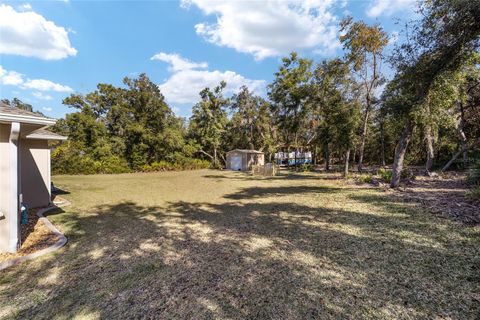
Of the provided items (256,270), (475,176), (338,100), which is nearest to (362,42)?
(338,100)

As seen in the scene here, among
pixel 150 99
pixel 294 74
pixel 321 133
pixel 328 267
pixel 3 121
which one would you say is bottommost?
pixel 328 267

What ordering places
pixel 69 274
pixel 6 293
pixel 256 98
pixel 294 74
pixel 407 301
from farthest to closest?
pixel 256 98
pixel 294 74
pixel 69 274
pixel 6 293
pixel 407 301

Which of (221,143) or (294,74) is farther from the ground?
(294,74)

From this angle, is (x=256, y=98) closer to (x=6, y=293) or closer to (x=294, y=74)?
(x=294, y=74)

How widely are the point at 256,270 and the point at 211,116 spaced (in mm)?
24024

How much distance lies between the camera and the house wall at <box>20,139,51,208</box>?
694 centimetres

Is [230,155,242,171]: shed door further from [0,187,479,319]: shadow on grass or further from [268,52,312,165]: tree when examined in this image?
[0,187,479,319]: shadow on grass

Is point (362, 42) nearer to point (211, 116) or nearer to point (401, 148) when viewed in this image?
point (401, 148)

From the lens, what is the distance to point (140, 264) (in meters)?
3.49

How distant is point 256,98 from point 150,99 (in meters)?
12.1

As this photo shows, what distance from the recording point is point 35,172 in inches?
284

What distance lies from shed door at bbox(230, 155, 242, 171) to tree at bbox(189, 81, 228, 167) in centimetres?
296

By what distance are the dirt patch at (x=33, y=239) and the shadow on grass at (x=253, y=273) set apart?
379 mm

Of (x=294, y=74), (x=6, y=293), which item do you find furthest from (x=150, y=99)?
(x=6, y=293)
